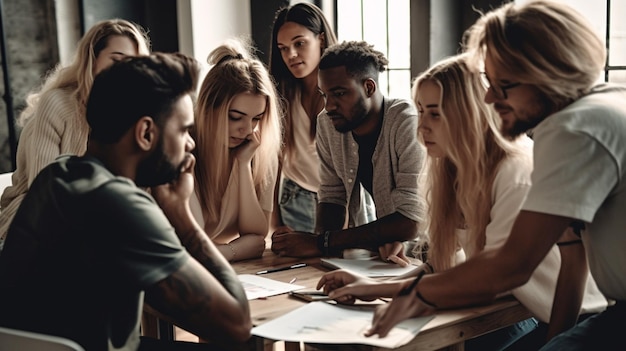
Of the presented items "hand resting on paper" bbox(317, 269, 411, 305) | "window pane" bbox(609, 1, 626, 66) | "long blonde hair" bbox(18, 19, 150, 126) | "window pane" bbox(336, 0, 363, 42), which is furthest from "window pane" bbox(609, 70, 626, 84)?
"long blonde hair" bbox(18, 19, 150, 126)

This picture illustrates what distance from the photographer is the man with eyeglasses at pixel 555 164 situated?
1.53m

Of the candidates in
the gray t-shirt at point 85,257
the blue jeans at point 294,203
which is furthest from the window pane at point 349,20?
the gray t-shirt at point 85,257

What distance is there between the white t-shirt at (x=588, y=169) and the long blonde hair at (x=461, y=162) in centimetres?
35

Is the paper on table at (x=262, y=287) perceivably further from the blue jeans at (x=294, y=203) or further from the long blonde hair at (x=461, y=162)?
the blue jeans at (x=294, y=203)

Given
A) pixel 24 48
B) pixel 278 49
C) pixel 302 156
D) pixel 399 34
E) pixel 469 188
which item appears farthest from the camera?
pixel 24 48

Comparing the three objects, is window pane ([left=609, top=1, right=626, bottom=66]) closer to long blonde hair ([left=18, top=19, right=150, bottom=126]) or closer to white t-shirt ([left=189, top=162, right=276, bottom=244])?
white t-shirt ([left=189, top=162, right=276, bottom=244])

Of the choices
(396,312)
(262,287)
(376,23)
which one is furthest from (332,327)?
(376,23)

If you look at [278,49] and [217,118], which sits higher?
[278,49]

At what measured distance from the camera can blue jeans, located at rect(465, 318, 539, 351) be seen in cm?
204

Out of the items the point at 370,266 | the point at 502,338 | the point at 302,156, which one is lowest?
the point at 502,338

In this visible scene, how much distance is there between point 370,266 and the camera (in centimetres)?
222

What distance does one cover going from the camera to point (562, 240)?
5.99 feet

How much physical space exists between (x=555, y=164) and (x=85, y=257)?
991 millimetres

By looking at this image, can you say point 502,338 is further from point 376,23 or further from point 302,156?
point 376,23
